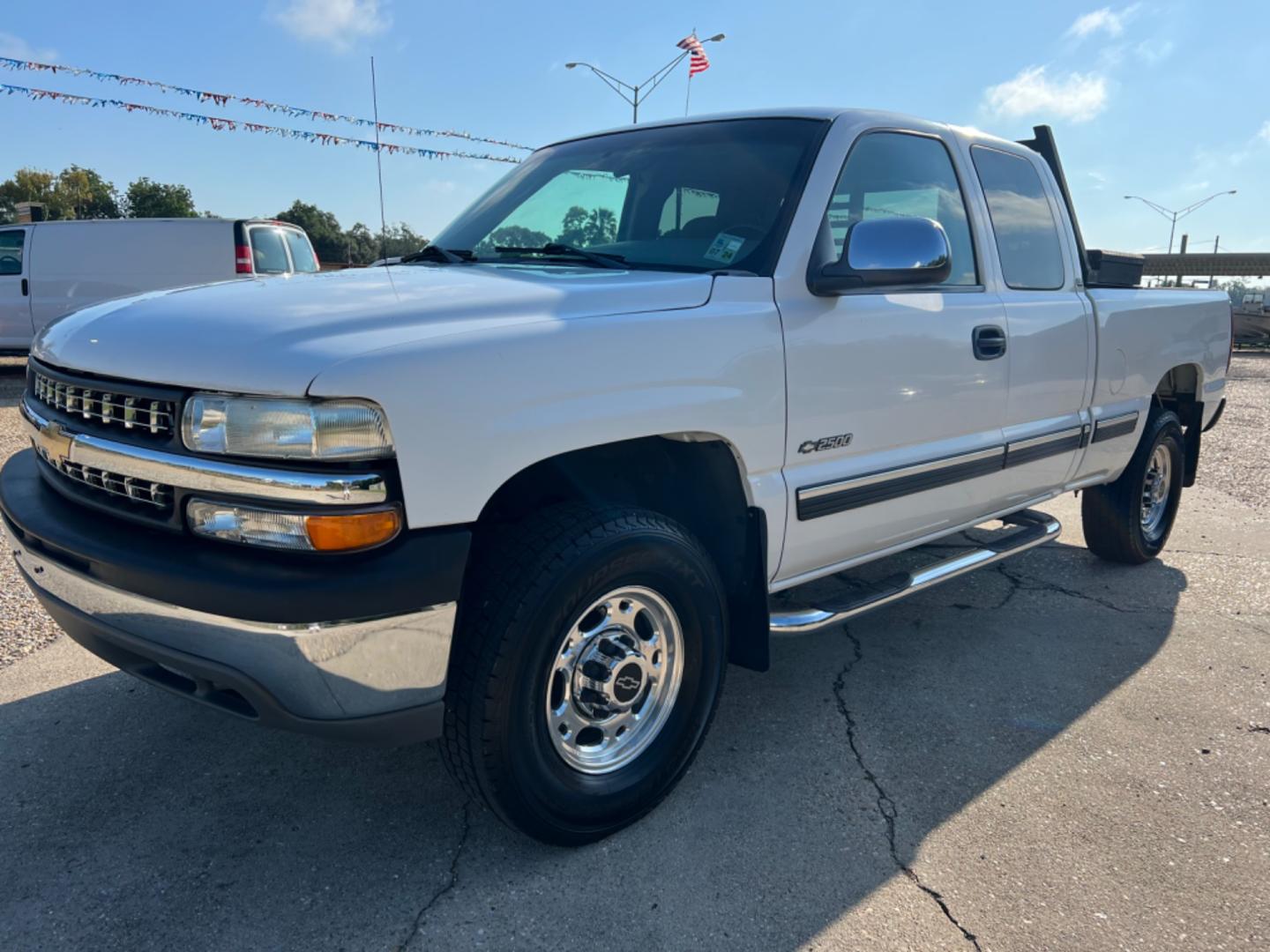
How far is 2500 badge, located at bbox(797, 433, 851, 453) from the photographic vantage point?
9.07ft

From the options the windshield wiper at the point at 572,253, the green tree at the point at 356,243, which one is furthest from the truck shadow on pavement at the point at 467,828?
the green tree at the point at 356,243

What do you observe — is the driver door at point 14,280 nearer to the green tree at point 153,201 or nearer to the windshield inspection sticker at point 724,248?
the windshield inspection sticker at point 724,248

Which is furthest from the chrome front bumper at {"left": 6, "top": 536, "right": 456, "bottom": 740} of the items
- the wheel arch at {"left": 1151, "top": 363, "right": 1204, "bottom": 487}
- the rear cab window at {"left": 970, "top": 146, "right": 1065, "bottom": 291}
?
the wheel arch at {"left": 1151, "top": 363, "right": 1204, "bottom": 487}

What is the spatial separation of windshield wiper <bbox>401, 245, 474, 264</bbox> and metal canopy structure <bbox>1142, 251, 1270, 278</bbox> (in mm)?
48725

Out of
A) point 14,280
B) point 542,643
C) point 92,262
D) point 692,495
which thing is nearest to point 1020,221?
A: point 692,495

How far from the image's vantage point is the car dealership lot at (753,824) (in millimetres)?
2178

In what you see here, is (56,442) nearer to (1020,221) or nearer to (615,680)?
(615,680)

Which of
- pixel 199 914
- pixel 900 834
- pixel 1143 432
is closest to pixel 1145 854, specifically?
pixel 900 834

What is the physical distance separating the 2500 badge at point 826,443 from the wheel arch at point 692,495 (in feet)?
0.84

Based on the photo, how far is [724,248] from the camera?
284 cm

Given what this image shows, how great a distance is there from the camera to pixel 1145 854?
2.50m

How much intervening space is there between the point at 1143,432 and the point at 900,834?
10.2 ft

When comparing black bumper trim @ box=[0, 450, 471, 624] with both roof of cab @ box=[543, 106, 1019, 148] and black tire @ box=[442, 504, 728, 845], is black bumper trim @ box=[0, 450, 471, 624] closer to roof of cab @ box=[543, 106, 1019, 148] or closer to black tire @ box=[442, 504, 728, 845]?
black tire @ box=[442, 504, 728, 845]

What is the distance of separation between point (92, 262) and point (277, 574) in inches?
471
